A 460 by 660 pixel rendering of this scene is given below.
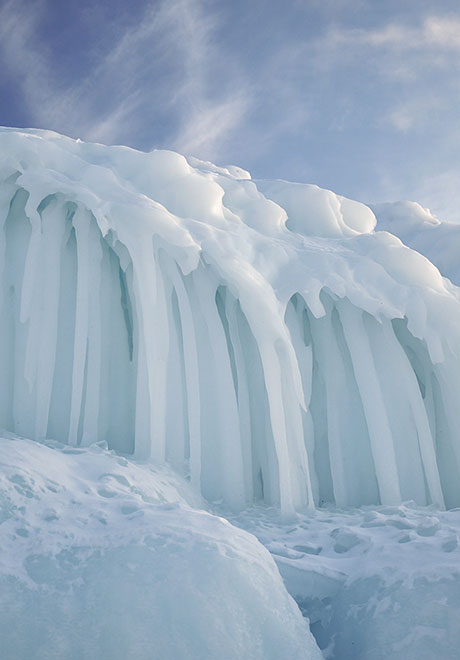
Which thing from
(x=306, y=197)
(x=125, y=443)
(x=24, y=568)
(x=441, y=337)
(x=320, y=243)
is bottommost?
(x=24, y=568)

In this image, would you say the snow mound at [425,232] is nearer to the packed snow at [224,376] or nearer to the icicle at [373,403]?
the packed snow at [224,376]

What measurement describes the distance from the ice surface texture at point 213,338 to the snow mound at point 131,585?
2.03 m

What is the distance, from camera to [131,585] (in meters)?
2.24

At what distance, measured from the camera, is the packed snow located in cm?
303

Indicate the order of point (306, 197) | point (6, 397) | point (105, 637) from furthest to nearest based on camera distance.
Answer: point (306, 197), point (6, 397), point (105, 637)

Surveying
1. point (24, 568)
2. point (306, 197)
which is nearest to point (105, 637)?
point (24, 568)

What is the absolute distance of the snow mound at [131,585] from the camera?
6.61 feet

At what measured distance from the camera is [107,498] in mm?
3195

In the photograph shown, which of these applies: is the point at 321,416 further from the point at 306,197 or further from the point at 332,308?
the point at 306,197

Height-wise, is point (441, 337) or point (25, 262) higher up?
point (25, 262)

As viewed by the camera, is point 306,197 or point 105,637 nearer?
point 105,637

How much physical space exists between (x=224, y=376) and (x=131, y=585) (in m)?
3.16

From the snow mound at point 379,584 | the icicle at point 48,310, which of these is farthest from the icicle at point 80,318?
the snow mound at point 379,584

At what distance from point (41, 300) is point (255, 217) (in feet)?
9.14
